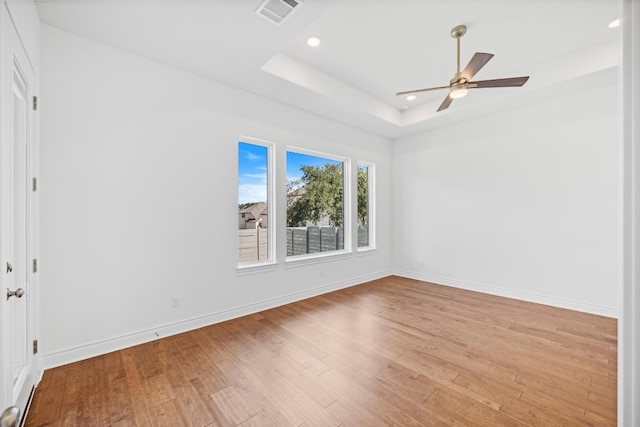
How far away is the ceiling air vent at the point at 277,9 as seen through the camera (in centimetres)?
225

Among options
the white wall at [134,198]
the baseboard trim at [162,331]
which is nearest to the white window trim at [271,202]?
the white wall at [134,198]

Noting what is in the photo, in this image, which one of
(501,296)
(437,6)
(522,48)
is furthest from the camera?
(501,296)

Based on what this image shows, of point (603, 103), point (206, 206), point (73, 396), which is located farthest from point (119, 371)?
point (603, 103)

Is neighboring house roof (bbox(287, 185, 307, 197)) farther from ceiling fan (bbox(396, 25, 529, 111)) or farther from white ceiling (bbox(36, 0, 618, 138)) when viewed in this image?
ceiling fan (bbox(396, 25, 529, 111))

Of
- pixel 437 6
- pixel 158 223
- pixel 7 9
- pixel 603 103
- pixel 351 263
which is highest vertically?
pixel 437 6

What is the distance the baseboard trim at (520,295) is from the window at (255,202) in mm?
3239

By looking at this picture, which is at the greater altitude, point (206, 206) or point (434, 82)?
point (434, 82)

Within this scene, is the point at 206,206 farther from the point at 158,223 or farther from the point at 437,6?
the point at 437,6

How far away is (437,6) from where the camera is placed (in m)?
2.62

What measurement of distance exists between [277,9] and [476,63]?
1869 millimetres

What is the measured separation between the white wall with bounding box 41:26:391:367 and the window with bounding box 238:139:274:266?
22 cm

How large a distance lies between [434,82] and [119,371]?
17.0 feet

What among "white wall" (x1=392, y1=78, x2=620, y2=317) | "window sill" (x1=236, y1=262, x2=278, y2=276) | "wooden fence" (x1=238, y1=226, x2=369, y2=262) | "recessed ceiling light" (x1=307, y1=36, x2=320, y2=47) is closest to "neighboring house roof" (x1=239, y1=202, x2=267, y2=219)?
"wooden fence" (x1=238, y1=226, x2=369, y2=262)

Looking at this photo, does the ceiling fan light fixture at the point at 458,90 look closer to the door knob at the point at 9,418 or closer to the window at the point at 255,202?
the window at the point at 255,202
